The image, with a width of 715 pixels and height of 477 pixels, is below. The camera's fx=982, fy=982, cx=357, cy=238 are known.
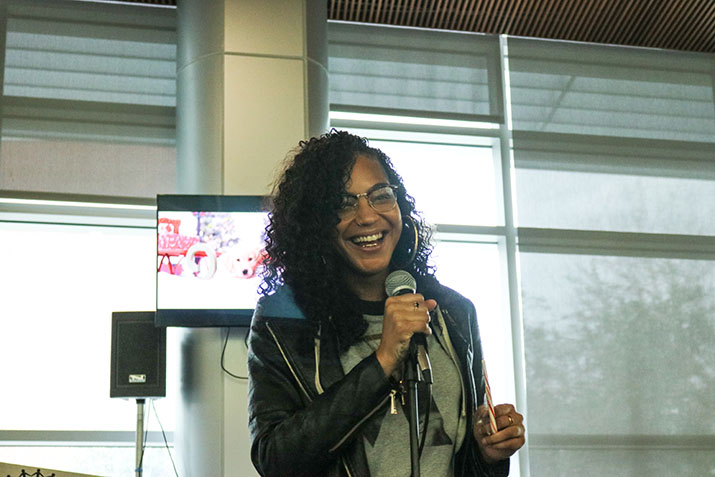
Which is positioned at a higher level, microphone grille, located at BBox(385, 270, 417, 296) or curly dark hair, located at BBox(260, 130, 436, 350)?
curly dark hair, located at BBox(260, 130, 436, 350)

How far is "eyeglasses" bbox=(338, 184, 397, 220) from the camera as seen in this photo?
1.96m

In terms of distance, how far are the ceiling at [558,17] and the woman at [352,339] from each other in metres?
4.56

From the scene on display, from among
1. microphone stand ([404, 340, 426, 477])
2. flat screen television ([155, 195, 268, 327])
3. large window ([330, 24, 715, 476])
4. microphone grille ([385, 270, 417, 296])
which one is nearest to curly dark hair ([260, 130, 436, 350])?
microphone grille ([385, 270, 417, 296])

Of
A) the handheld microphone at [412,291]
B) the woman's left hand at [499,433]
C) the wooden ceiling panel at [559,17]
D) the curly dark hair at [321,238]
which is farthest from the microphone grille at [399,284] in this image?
the wooden ceiling panel at [559,17]

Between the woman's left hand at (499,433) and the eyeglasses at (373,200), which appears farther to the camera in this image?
the eyeglasses at (373,200)

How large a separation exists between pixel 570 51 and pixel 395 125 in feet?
4.67

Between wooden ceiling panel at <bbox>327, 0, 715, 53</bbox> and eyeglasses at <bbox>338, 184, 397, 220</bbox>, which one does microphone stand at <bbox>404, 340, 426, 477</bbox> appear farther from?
wooden ceiling panel at <bbox>327, 0, 715, 53</bbox>

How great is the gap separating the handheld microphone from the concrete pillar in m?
3.44

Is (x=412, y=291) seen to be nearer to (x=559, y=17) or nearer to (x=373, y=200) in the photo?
(x=373, y=200)

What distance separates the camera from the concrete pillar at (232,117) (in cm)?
515

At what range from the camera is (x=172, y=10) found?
6.30m

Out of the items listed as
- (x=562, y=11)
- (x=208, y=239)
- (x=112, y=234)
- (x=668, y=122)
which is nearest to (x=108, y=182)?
(x=112, y=234)

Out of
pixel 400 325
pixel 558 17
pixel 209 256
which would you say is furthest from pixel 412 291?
pixel 558 17

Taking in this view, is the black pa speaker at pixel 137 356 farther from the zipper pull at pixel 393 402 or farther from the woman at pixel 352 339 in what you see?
the zipper pull at pixel 393 402
